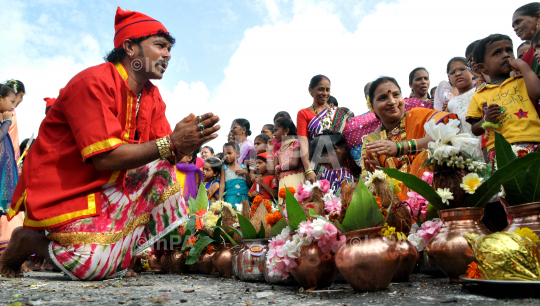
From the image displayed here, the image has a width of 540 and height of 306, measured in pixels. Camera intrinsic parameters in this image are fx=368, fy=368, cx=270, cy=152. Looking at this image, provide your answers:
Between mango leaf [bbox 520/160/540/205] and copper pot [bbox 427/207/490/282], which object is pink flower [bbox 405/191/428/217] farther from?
mango leaf [bbox 520/160/540/205]

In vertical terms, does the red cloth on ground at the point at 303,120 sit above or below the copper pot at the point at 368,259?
above

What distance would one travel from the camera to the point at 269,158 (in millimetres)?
5750

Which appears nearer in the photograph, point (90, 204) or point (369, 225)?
point (369, 225)

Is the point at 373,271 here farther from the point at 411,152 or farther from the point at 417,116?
the point at 417,116

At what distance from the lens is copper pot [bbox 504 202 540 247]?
1.56 meters

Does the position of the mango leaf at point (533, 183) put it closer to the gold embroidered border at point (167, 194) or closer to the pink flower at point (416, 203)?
the pink flower at point (416, 203)

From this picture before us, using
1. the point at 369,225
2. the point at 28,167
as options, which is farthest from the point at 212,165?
the point at 369,225

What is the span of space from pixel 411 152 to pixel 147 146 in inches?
73.6

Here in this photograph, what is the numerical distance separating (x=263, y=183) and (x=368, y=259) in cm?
420

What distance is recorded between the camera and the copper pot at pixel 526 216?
5.10 ft

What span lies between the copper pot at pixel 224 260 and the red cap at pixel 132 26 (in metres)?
1.78

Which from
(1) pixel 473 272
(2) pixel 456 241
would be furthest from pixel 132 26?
(1) pixel 473 272

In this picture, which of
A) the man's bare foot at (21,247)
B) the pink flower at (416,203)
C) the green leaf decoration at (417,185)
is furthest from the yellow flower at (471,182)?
the man's bare foot at (21,247)

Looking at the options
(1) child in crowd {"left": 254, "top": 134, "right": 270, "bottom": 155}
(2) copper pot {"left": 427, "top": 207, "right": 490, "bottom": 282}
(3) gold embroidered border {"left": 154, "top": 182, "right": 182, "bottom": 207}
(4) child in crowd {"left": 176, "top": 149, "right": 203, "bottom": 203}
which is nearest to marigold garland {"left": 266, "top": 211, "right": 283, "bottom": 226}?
(2) copper pot {"left": 427, "top": 207, "right": 490, "bottom": 282}
